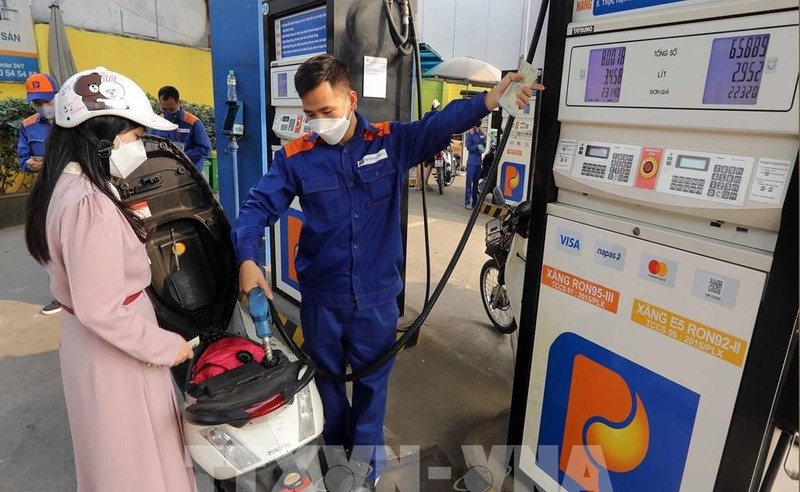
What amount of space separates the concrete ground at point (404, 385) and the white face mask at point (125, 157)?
1494mm

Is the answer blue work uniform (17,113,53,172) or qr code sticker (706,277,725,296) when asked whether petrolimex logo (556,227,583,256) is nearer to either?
qr code sticker (706,277,725,296)

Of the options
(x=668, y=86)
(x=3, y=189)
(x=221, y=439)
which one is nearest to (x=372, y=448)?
(x=221, y=439)

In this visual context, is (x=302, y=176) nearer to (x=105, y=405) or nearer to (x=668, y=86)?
(x=105, y=405)

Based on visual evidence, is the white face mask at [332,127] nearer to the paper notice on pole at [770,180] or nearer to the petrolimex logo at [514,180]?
the paper notice on pole at [770,180]

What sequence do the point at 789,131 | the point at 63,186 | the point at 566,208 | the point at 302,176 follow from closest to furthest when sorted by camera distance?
the point at 789,131
the point at 63,186
the point at 566,208
the point at 302,176

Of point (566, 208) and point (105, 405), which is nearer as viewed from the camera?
point (105, 405)

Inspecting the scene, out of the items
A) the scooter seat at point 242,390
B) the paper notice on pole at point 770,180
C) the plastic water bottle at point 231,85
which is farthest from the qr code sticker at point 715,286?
the plastic water bottle at point 231,85

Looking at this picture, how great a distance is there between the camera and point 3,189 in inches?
260

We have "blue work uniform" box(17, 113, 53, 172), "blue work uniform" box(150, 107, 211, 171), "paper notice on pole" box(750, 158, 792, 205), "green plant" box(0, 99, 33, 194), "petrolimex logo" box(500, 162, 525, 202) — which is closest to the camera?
"paper notice on pole" box(750, 158, 792, 205)

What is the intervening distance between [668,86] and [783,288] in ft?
2.00

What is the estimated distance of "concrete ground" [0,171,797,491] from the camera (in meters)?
2.39

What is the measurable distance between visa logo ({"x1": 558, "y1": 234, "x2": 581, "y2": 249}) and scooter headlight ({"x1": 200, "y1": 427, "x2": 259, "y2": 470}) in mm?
1238

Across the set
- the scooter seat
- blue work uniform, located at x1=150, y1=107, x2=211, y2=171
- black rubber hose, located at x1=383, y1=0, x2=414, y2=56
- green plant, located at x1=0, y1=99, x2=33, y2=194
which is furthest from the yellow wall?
the scooter seat

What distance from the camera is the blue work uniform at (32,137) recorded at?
4035 millimetres
